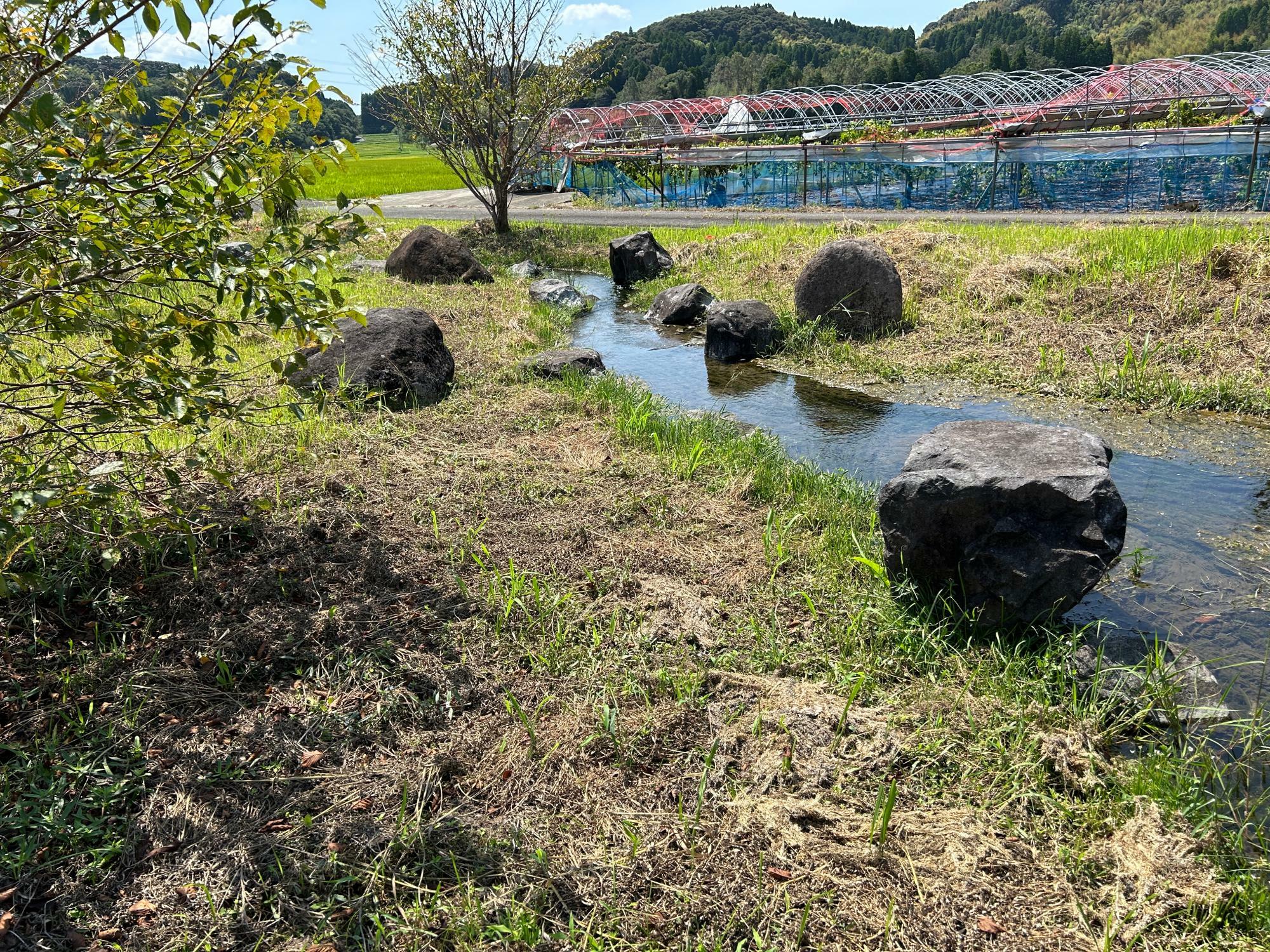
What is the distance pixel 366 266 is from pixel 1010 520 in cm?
1396

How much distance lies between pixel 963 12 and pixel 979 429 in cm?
16187

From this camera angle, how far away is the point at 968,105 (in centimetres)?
3791

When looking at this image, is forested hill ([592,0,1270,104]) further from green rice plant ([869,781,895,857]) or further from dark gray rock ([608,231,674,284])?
green rice plant ([869,781,895,857])

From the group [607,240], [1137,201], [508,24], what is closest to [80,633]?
[607,240]

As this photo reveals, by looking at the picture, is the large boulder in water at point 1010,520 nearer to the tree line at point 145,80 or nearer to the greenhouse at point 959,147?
the tree line at point 145,80

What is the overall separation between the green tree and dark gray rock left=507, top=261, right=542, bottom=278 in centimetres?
1178

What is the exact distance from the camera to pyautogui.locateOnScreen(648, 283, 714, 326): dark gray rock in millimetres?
12453

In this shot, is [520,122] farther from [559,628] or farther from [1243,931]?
[1243,931]

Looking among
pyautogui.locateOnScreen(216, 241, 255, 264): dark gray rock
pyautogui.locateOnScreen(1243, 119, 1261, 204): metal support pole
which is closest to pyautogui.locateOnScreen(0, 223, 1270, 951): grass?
pyautogui.locateOnScreen(216, 241, 255, 264): dark gray rock

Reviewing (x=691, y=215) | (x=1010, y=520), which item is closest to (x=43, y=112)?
(x=1010, y=520)

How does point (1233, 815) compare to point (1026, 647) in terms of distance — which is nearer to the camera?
point (1233, 815)

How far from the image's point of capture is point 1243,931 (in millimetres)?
2502

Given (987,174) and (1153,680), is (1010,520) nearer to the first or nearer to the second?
(1153,680)

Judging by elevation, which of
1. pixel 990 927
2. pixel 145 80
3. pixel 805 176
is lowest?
pixel 990 927
